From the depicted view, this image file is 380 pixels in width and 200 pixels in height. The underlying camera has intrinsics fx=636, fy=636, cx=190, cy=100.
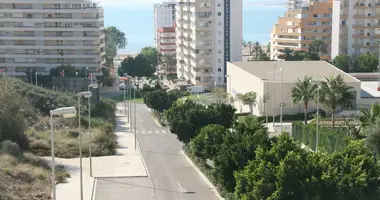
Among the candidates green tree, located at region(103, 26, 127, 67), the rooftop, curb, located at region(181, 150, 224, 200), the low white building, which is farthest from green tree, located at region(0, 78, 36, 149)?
green tree, located at region(103, 26, 127, 67)

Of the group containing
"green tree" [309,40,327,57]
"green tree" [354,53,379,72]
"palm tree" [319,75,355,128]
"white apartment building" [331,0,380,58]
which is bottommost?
"palm tree" [319,75,355,128]

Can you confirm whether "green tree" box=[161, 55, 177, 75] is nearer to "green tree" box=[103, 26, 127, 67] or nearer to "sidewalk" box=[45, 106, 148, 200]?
"green tree" box=[103, 26, 127, 67]

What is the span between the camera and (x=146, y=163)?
153 ft

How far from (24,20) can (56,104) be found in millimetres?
42317

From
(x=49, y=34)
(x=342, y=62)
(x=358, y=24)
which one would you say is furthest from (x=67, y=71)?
(x=358, y=24)

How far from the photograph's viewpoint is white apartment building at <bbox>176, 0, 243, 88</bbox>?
336 feet

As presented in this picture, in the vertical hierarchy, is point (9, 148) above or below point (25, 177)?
above

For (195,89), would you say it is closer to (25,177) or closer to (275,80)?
(275,80)

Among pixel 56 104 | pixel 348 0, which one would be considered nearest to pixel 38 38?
pixel 56 104

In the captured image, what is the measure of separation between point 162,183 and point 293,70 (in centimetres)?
3804

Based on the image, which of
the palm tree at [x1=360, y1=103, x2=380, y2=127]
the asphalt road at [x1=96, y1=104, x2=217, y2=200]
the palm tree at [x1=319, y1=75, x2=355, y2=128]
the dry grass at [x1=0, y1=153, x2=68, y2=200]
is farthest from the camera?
the palm tree at [x1=319, y1=75, x2=355, y2=128]

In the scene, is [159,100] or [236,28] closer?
[159,100]

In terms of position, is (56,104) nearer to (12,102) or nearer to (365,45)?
(12,102)

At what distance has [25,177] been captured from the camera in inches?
1448
